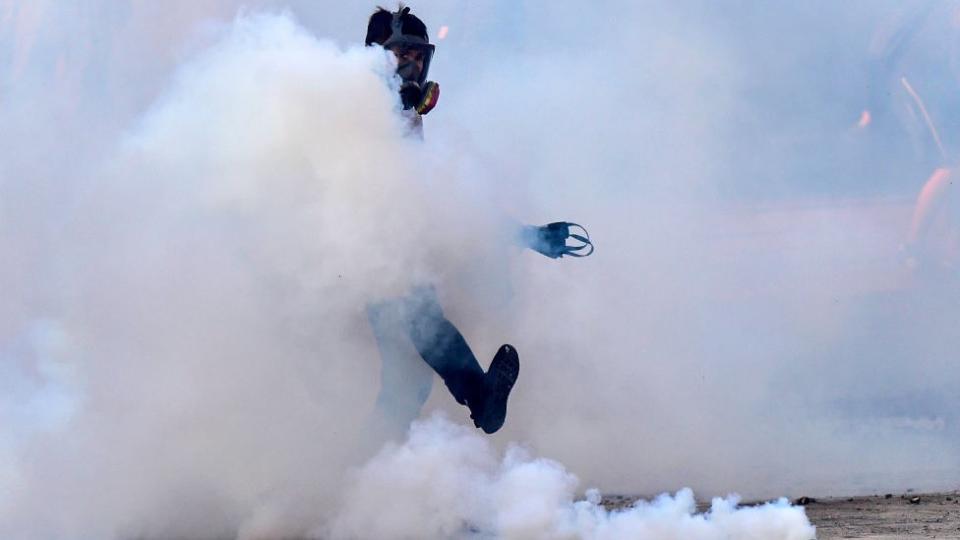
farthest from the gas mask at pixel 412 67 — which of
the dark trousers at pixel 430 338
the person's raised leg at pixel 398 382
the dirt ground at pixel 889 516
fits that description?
the dirt ground at pixel 889 516

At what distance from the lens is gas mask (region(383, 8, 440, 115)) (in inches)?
232

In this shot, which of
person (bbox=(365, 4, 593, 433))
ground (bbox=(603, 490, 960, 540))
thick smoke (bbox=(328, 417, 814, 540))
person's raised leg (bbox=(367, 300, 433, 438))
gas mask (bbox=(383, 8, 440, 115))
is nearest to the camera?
thick smoke (bbox=(328, 417, 814, 540))

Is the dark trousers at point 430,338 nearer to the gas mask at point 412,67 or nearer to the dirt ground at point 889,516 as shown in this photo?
the gas mask at point 412,67

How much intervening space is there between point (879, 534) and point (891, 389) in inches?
101

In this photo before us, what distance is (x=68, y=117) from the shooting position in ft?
22.4

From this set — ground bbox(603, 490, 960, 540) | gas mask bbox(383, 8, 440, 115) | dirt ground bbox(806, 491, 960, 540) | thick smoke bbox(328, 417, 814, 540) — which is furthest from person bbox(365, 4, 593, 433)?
dirt ground bbox(806, 491, 960, 540)

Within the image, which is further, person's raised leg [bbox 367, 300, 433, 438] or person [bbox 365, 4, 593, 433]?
person's raised leg [bbox 367, 300, 433, 438]

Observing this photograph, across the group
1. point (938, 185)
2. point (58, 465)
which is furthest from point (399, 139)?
point (938, 185)

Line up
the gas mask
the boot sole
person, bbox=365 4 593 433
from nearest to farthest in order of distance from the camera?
the boot sole
person, bbox=365 4 593 433
the gas mask

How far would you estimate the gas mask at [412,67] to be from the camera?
19.3 ft

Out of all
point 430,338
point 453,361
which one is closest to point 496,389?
point 453,361

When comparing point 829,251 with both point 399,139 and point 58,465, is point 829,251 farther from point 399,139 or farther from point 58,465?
point 58,465

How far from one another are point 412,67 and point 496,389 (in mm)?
1751

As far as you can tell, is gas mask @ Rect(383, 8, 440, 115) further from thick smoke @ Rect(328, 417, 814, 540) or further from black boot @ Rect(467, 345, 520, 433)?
thick smoke @ Rect(328, 417, 814, 540)
